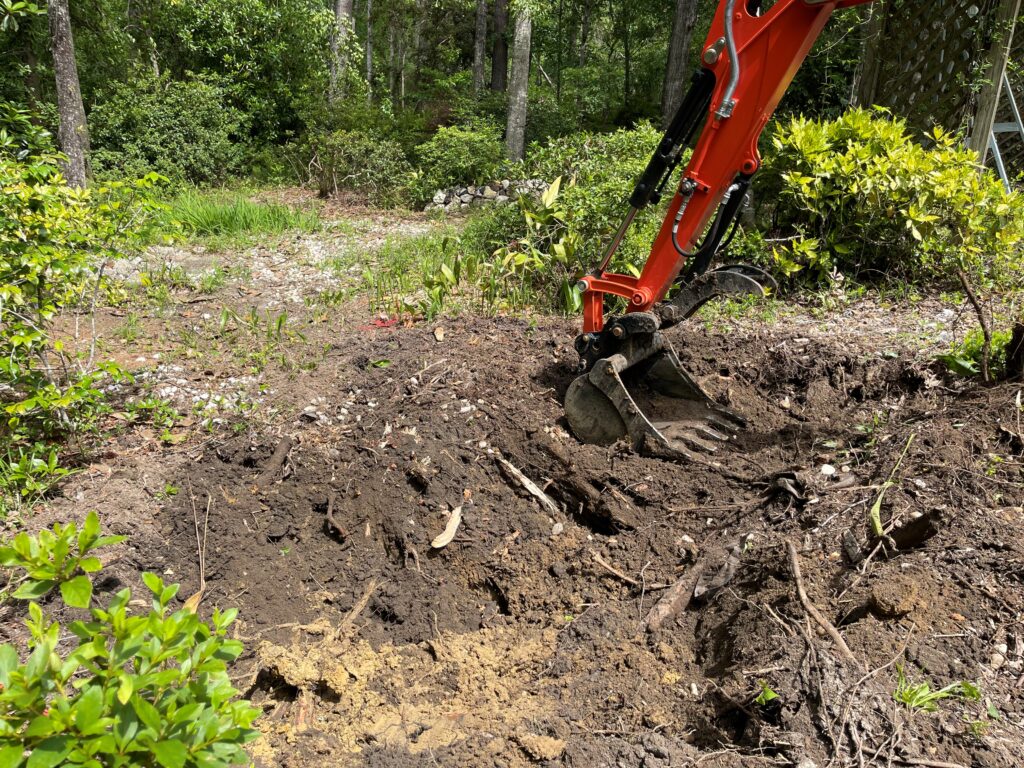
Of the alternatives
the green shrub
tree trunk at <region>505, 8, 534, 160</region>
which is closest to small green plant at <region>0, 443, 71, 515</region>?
the green shrub

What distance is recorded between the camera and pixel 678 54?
1290cm

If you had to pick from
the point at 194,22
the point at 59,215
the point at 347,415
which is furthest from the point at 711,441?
the point at 194,22

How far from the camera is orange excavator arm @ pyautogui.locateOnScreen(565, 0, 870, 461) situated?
10.2 ft

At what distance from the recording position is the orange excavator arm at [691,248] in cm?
311

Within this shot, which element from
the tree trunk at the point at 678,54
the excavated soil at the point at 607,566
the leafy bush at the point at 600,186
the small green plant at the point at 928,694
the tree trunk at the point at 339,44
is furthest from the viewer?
the tree trunk at the point at 339,44

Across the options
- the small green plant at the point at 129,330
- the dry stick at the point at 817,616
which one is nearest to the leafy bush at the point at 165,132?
the small green plant at the point at 129,330

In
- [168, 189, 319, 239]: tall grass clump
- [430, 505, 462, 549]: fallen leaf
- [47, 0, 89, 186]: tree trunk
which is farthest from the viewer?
[47, 0, 89, 186]: tree trunk

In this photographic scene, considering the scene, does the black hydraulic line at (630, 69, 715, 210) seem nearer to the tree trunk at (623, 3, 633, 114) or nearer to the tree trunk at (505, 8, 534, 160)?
the tree trunk at (505, 8, 534, 160)

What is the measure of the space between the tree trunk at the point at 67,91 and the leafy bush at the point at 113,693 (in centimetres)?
863

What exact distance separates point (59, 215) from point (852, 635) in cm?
396

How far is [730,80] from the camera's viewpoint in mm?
3148

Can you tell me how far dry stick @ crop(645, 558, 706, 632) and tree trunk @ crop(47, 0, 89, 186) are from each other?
858cm

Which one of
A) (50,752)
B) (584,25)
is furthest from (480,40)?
(50,752)

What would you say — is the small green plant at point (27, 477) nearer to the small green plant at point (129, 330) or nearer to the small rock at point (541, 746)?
the small green plant at point (129, 330)
